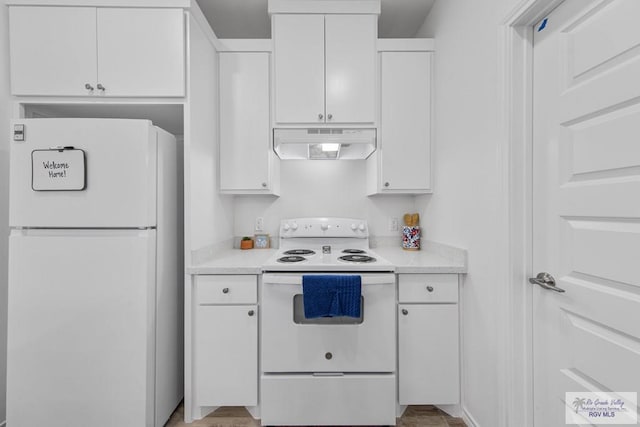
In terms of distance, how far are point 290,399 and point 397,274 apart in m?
0.97

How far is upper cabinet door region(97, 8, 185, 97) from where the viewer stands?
5.26ft

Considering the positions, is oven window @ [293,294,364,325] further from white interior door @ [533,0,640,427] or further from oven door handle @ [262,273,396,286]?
white interior door @ [533,0,640,427]

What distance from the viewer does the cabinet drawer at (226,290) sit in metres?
1.67

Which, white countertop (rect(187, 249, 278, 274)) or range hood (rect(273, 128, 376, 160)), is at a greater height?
range hood (rect(273, 128, 376, 160))

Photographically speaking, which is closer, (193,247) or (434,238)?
(193,247)

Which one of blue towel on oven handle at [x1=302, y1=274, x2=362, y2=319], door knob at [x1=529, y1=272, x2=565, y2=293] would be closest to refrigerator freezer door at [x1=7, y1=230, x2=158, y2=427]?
blue towel on oven handle at [x1=302, y1=274, x2=362, y2=319]

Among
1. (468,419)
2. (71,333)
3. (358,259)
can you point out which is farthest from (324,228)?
(71,333)

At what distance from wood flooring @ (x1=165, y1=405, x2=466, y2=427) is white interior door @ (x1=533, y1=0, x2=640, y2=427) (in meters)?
0.62

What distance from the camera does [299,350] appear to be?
1627mm

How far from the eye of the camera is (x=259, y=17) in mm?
2225

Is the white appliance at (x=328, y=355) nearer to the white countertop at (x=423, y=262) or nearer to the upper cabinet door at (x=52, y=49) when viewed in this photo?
the white countertop at (x=423, y=262)

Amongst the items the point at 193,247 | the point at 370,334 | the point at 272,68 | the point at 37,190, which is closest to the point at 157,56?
the point at 272,68

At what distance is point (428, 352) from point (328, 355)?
613mm

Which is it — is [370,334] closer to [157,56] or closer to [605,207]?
[605,207]
